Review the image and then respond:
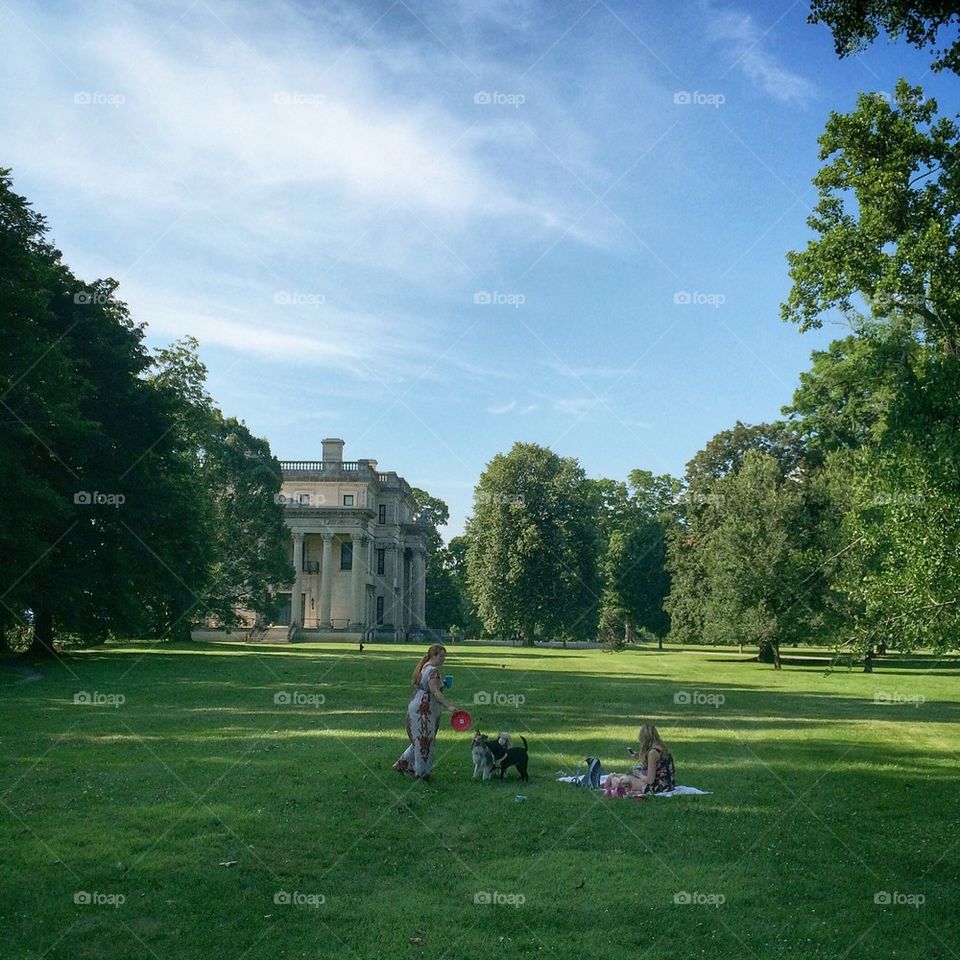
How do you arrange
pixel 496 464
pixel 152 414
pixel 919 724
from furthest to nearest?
pixel 496 464
pixel 152 414
pixel 919 724

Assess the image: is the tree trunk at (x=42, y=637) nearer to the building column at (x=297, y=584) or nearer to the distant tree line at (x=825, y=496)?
the distant tree line at (x=825, y=496)

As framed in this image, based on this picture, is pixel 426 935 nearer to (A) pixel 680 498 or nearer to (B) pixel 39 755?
(B) pixel 39 755

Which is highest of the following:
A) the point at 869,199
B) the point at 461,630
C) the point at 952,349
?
the point at 869,199

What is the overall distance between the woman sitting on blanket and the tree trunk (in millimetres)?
30135

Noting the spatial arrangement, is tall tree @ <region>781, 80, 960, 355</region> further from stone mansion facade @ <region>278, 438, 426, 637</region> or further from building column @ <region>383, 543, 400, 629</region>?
building column @ <region>383, 543, 400, 629</region>

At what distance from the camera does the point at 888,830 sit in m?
11.4

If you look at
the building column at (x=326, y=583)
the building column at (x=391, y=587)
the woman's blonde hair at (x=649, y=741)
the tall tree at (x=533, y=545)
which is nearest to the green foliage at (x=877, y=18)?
the woman's blonde hair at (x=649, y=741)

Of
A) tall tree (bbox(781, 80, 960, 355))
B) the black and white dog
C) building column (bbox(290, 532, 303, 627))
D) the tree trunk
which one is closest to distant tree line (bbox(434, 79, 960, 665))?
tall tree (bbox(781, 80, 960, 355))

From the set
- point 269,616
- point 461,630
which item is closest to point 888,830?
point 269,616

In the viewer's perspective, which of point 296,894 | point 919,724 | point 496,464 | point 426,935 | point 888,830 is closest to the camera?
point 426,935

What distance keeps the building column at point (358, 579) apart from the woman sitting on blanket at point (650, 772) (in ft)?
240

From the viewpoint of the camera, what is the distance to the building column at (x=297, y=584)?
3290 inches

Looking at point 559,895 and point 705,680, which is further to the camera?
point 705,680

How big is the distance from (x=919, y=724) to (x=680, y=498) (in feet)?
147
